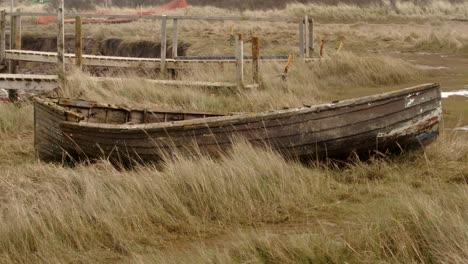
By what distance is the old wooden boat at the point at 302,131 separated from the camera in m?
6.73

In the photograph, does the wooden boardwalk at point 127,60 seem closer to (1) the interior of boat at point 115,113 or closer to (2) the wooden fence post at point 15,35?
(2) the wooden fence post at point 15,35

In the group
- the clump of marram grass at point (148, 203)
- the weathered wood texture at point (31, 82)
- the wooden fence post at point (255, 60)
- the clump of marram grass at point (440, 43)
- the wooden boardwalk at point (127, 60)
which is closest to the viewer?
the clump of marram grass at point (148, 203)

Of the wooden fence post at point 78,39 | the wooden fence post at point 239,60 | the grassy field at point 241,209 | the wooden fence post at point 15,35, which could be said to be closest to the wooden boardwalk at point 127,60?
the wooden fence post at point 15,35

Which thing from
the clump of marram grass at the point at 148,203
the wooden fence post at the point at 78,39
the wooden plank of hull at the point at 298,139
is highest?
the wooden fence post at the point at 78,39

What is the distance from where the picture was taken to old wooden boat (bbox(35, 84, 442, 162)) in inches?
265

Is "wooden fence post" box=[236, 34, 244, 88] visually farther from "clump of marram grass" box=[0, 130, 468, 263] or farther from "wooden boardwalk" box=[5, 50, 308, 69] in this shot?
"clump of marram grass" box=[0, 130, 468, 263]

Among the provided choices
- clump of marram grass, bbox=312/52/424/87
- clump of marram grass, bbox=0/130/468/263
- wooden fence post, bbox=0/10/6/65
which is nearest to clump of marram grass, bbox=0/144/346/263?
clump of marram grass, bbox=0/130/468/263

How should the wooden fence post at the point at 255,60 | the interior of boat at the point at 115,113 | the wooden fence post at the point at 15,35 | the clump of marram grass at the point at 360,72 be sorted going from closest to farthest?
the interior of boat at the point at 115,113 → the wooden fence post at the point at 255,60 → the clump of marram grass at the point at 360,72 → the wooden fence post at the point at 15,35

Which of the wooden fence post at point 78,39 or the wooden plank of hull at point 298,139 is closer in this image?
the wooden plank of hull at point 298,139

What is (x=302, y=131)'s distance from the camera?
6734 millimetres

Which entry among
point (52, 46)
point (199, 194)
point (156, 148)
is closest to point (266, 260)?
point (199, 194)

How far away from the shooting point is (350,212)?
552 centimetres

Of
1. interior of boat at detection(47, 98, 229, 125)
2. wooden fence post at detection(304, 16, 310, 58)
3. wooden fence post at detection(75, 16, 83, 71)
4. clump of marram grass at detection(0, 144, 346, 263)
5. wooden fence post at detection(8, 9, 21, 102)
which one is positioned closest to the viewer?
clump of marram grass at detection(0, 144, 346, 263)

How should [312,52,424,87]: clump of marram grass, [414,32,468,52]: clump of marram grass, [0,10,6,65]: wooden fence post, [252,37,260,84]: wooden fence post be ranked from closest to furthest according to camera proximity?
[252,37,260,84]: wooden fence post, [312,52,424,87]: clump of marram grass, [0,10,6,65]: wooden fence post, [414,32,468,52]: clump of marram grass
